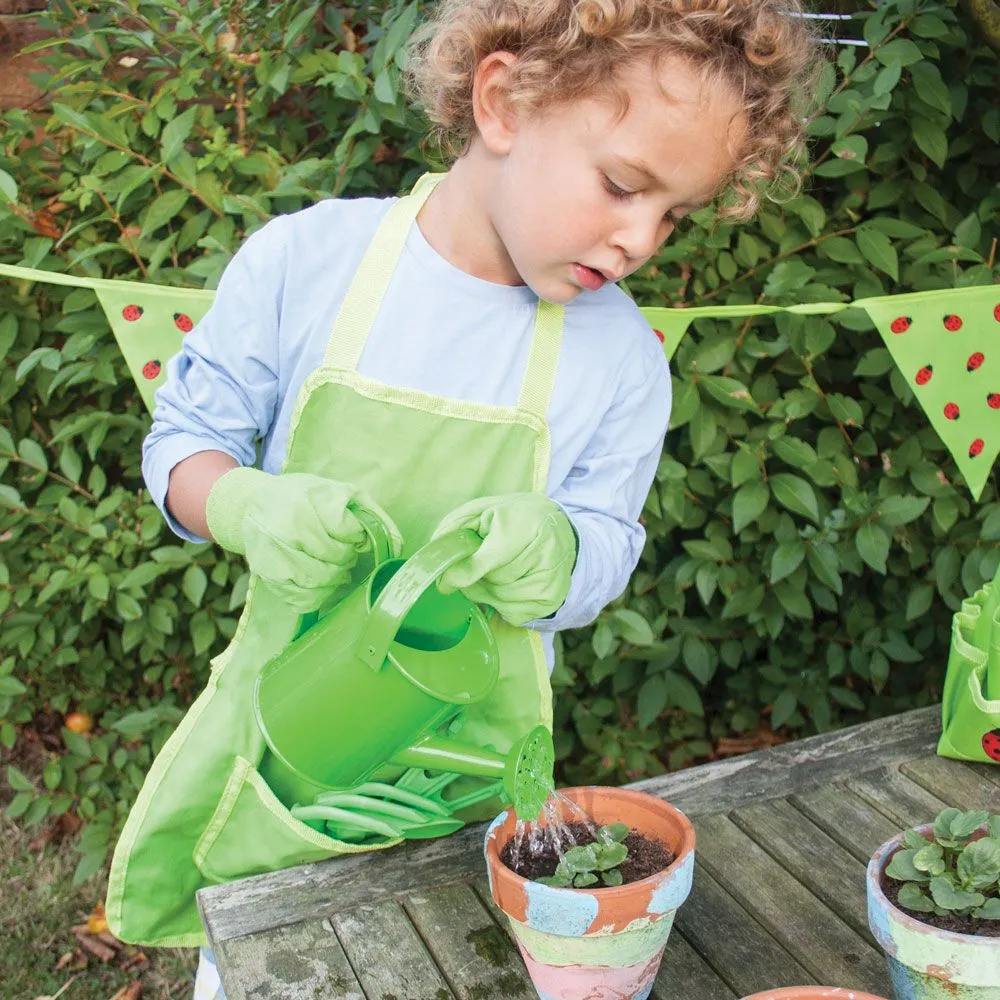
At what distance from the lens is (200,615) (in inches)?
97.9

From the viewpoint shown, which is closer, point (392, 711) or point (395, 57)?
point (392, 711)

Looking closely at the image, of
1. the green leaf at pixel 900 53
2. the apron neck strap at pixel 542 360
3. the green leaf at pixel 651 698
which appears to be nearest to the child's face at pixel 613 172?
the apron neck strap at pixel 542 360

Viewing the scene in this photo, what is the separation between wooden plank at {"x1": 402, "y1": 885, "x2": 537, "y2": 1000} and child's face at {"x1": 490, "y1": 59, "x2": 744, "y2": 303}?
2.31 feet

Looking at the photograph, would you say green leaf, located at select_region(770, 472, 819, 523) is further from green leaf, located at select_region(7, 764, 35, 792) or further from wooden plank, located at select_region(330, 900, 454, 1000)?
green leaf, located at select_region(7, 764, 35, 792)

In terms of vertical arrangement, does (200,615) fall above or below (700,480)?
below

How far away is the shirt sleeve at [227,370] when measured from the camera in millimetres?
1417

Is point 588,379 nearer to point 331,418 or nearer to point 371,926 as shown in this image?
point 331,418

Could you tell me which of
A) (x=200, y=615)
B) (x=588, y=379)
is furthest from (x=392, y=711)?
(x=200, y=615)

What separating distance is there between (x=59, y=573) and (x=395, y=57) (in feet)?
3.88

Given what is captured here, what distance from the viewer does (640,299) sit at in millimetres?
2307

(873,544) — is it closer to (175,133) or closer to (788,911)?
(788,911)

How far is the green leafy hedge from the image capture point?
216 centimetres

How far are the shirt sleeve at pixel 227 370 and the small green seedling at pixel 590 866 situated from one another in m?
0.63

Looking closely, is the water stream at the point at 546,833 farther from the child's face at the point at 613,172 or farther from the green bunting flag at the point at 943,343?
the green bunting flag at the point at 943,343
